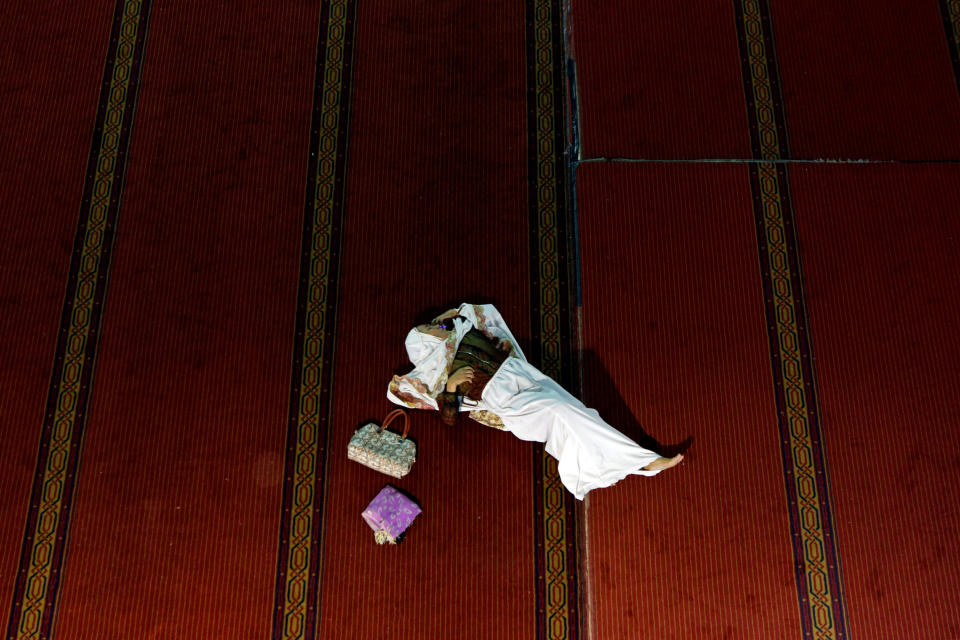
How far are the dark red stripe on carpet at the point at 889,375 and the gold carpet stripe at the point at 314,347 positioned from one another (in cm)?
207

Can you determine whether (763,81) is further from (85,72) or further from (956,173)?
(85,72)

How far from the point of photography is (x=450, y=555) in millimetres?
2525

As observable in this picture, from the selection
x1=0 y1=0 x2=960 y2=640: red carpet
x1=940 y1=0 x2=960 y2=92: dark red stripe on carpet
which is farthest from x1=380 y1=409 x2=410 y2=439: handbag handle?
x1=940 y1=0 x2=960 y2=92: dark red stripe on carpet

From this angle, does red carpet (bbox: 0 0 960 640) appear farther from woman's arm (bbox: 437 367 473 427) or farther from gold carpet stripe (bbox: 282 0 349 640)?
woman's arm (bbox: 437 367 473 427)

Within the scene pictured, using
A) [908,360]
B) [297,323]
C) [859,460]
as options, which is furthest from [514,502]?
[908,360]

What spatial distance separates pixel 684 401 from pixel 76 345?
8.30ft

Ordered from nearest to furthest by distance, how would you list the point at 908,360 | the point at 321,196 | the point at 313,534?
the point at 313,534 < the point at 908,360 < the point at 321,196

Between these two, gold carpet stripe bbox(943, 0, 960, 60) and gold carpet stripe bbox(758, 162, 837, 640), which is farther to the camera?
gold carpet stripe bbox(943, 0, 960, 60)

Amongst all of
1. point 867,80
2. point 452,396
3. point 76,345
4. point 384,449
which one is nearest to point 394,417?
point 384,449

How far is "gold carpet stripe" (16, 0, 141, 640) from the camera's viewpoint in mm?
2467

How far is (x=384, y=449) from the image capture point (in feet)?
8.35

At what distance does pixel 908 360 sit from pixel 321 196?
Answer: 8.58ft

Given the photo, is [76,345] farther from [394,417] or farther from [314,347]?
[394,417]

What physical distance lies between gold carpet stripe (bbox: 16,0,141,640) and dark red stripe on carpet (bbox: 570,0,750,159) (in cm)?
215
